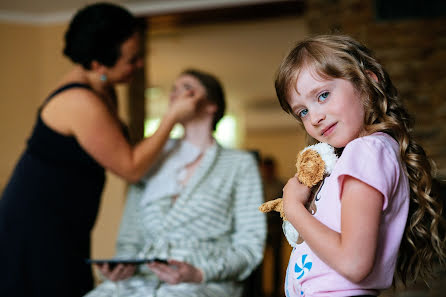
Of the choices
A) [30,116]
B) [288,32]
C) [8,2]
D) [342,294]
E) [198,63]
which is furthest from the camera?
[198,63]

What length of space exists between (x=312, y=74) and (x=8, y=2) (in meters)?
3.13

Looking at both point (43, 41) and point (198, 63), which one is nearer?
point (43, 41)

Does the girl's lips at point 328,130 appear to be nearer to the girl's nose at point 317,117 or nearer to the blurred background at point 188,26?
the girl's nose at point 317,117

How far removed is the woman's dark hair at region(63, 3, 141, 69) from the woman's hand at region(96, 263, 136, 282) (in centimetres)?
69

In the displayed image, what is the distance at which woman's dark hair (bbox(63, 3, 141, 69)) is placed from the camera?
148 cm

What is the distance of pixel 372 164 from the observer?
2.31 feet

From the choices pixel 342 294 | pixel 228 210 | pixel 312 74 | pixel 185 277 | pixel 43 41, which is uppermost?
pixel 43 41

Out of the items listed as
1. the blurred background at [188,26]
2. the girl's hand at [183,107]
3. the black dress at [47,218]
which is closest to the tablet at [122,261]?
the black dress at [47,218]

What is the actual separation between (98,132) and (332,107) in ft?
2.84

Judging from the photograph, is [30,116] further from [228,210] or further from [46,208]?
[228,210]

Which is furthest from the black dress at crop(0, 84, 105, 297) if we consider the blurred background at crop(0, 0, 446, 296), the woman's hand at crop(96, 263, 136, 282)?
the blurred background at crop(0, 0, 446, 296)

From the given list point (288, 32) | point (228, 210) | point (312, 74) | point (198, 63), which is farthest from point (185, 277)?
point (198, 63)

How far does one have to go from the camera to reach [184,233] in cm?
148

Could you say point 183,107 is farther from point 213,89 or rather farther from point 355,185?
point 355,185
